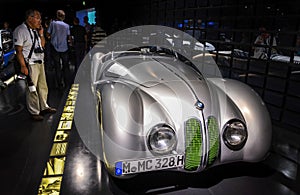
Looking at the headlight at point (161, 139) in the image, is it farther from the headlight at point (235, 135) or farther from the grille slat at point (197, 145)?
the headlight at point (235, 135)

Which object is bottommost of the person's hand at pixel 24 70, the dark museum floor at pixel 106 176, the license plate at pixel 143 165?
the dark museum floor at pixel 106 176

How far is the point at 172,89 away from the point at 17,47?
7.37 feet

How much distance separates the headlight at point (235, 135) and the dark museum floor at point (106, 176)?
0.45 m

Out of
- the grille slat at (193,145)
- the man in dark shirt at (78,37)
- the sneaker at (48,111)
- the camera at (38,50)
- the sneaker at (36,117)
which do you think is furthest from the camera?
the man in dark shirt at (78,37)

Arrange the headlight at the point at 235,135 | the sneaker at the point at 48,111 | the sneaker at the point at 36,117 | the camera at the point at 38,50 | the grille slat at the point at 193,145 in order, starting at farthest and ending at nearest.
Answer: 1. the sneaker at the point at 48,111
2. the sneaker at the point at 36,117
3. the camera at the point at 38,50
4. the headlight at the point at 235,135
5. the grille slat at the point at 193,145

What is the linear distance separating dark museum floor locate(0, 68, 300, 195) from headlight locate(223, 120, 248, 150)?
1.49 ft

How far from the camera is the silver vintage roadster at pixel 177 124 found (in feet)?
6.38

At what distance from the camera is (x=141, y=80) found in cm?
248

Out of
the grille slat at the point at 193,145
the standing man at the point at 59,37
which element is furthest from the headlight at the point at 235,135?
the standing man at the point at 59,37

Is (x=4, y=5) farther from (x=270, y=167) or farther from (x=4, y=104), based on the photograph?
(x=270, y=167)

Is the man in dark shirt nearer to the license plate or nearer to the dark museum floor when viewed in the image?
the dark museum floor

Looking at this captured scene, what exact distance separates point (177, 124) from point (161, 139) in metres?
0.19

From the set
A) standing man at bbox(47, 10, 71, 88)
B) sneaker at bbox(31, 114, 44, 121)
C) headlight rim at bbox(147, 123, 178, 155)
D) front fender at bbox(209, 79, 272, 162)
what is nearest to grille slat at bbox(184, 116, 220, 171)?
headlight rim at bbox(147, 123, 178, 155)

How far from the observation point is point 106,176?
241 cm
